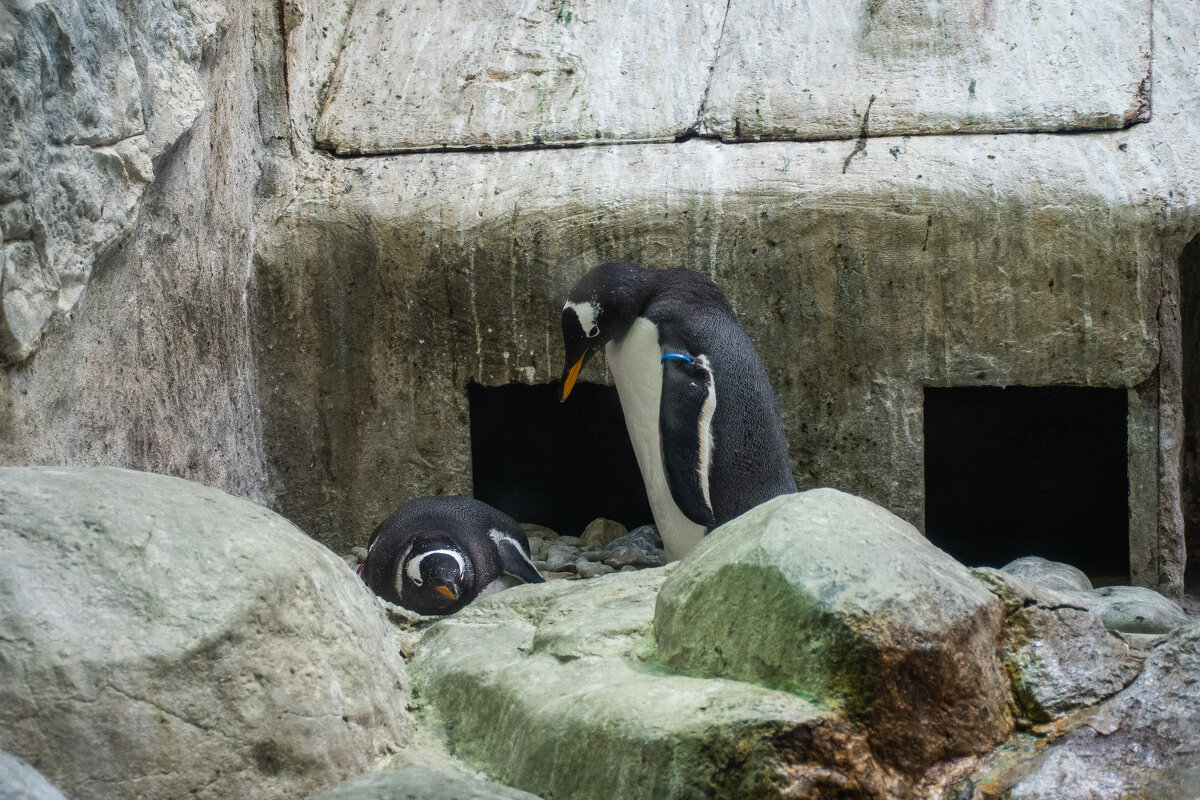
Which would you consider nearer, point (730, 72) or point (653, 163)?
point (653, 163)

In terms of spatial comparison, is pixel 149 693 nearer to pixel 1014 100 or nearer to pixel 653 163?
pixel 653 163

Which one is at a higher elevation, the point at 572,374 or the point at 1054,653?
the point at 572,374

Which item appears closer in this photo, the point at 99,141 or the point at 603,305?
the point at 99,141

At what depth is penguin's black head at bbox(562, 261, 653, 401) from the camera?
3.35m

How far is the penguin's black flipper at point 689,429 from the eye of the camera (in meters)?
3.27

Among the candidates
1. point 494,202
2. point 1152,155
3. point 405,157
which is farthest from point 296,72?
point 1152,155

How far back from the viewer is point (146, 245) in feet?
9.69

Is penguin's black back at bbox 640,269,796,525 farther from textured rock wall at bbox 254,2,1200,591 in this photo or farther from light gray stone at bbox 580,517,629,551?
light gray stone at bbox 580,517,629,551

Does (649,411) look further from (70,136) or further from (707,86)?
(70,136)

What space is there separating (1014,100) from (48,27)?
2866 millimetres

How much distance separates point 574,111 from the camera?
3.99 metres

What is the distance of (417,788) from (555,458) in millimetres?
3497

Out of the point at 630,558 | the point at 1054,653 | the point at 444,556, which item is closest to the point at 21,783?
the point at 1054,653

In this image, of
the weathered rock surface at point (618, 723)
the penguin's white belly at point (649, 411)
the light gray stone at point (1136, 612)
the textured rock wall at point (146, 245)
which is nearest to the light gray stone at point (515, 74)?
the textured rock wall at point (146, 245)
